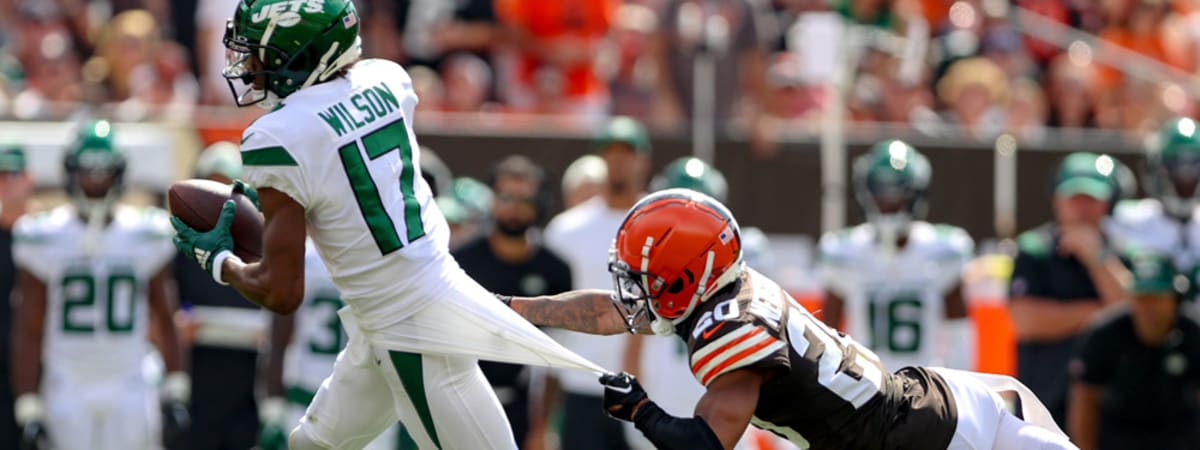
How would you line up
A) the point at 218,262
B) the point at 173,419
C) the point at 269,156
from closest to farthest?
the point at 269,156
the point at 218,262
the point at 173,419

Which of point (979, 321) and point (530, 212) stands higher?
point (530, 212)

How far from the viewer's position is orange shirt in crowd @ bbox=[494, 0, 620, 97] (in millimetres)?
11125

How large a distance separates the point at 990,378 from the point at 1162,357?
2.97 metres

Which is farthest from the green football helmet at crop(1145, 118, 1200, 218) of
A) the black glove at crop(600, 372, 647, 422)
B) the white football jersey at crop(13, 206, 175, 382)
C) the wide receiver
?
the black glove at crop(600, 372, 647, 422)

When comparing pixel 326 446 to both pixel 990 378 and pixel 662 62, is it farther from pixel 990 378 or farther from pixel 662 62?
pixel 662 62

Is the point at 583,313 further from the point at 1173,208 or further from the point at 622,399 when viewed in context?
the point at 1173,208

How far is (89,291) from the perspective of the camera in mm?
8344

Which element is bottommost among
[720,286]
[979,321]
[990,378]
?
[979,321]

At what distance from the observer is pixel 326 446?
5453mm

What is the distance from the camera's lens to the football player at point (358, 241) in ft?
16.7

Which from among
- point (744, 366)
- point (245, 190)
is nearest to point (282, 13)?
point (245, 190)

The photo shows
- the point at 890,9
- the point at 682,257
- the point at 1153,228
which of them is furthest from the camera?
the point at 890,9

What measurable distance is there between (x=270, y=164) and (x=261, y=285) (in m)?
0.31

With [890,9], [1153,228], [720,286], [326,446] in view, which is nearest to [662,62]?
[890,9]
